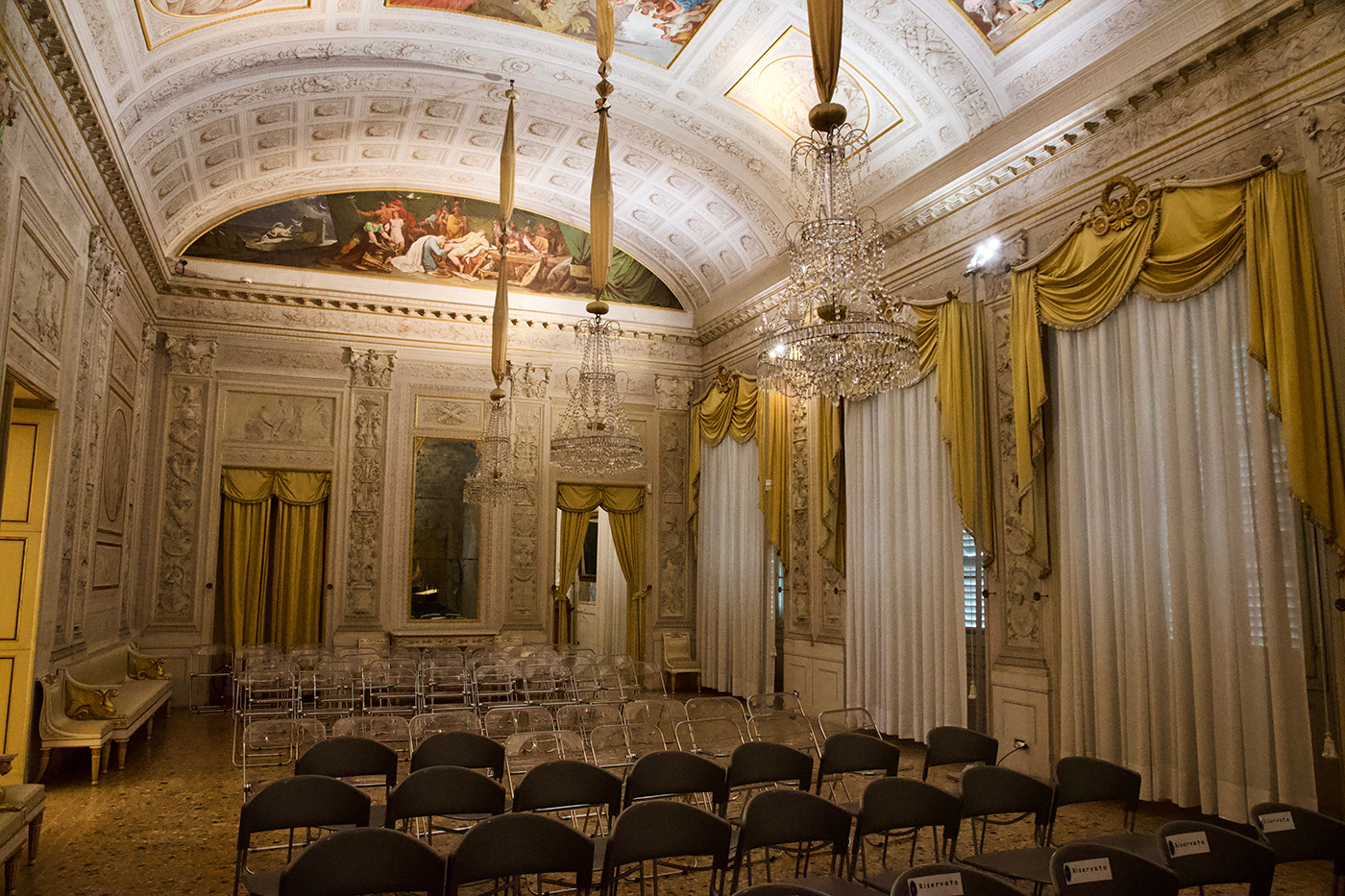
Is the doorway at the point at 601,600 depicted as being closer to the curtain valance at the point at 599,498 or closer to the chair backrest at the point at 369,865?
the curtain valance at the point at 599,498

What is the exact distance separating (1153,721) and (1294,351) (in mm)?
2687

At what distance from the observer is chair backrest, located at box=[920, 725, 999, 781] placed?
5324 mm

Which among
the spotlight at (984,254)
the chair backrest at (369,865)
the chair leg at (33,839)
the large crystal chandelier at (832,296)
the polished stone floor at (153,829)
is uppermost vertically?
the spotlight at (984,254)

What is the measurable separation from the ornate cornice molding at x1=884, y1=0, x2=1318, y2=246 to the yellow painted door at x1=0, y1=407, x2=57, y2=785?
8.33m

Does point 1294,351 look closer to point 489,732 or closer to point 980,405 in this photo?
point 980,405

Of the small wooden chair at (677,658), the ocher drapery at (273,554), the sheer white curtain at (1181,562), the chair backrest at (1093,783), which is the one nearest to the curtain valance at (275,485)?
the ocher drapery at (273,554)

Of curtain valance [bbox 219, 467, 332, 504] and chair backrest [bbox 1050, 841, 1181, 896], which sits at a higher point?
curtain valance [bbox 219, 467, 332, 504]

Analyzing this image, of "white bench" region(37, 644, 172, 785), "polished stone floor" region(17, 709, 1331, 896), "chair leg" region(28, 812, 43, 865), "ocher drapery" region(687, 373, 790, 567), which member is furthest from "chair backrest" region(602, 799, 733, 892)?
"ocher drapery" region(687, 373, 790, 567)

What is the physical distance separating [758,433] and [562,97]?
16.4 feet

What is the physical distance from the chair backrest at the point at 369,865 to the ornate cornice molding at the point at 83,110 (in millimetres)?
5982

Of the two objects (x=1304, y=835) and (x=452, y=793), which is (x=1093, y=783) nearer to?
(x=1304, y=835)

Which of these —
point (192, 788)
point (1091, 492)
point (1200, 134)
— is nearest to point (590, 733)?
point (192, 788)

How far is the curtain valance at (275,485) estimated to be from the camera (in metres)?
12.3

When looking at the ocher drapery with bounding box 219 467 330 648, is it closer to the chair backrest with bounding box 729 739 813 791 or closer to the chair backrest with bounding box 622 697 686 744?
the chair backrest with bounding box 622 697 686 744
